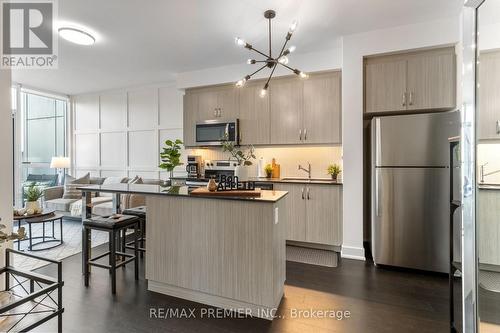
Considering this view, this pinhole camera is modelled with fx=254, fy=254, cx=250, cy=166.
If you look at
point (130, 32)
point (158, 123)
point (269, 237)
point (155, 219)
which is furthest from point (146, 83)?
point (269, 237)

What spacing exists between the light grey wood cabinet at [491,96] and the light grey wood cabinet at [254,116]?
2.74 m

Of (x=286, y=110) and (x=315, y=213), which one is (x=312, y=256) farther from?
(x=286, y=110)

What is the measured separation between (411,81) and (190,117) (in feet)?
11.4

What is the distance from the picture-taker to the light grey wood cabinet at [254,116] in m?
4.14

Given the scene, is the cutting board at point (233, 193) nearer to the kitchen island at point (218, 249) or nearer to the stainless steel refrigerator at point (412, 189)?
the kitchen island at point (218, 249)

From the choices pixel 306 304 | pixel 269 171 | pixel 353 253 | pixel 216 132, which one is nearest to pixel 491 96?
pixel 306 304

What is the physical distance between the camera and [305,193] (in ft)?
11.8

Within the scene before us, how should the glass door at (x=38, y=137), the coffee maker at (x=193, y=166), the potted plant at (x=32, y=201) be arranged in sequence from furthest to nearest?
the glass door at (x=38, y=137) → the coffee maker at (x=193, y=166) → the potted plant at (x=32, y=201)

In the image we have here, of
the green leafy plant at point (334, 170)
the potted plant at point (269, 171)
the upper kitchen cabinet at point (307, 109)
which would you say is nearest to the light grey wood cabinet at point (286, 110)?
the upper kitchen cabinet at point (307, 109)

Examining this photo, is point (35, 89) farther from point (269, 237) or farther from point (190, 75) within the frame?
point (269, 237)

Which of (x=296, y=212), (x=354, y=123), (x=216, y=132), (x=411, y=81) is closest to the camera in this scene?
(x=411, y=81)

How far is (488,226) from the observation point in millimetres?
1369

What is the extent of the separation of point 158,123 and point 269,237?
14.1ft

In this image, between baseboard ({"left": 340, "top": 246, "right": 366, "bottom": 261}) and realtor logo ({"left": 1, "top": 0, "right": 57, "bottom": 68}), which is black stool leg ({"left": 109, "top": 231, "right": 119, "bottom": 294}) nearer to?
realtor logo ({"left": 1, "top": 0, "right": 57, "bottom": 68})
